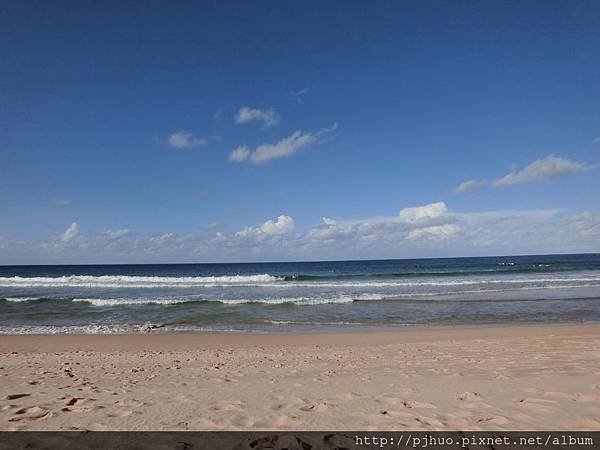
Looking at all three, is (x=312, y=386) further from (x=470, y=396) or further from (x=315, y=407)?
(x=470, y=396)

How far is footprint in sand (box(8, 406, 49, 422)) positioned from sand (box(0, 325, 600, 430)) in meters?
0.01

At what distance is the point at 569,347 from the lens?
29.0 ft

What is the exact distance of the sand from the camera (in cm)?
408

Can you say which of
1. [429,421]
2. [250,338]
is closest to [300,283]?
[250,338]

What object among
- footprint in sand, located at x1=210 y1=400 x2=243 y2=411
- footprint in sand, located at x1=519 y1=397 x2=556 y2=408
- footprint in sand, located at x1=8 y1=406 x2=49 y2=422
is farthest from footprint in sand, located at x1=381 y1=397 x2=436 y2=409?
footprint in sand, located at x1=8 y1=406 x2=49 y2=422

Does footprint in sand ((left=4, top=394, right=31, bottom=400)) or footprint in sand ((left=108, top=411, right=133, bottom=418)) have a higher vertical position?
footprint in sand ((left=108, top=411, right=133, bottom=418))

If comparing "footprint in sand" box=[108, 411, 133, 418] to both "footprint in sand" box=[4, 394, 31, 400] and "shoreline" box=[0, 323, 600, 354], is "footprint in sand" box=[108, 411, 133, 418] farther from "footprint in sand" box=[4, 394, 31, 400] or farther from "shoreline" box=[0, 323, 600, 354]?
"shoreline" box=[0, 323, 600, 354]

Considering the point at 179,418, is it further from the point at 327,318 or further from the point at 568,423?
the point at 327,318

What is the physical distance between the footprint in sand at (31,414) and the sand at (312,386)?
0.01 metres

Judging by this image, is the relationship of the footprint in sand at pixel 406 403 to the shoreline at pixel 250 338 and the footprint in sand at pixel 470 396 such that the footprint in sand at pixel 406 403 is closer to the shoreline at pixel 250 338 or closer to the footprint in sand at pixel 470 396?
the footprint in sand at pixel 470 396

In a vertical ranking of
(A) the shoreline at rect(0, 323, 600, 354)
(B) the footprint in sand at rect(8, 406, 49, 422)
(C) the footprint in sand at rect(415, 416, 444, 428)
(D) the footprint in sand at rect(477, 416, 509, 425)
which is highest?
(B) the footprint in sand at rect(8, 406, 49, 422)

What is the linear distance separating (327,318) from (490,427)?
12647 millimetres

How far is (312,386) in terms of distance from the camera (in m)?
5.70

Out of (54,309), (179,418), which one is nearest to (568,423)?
(179,418)
